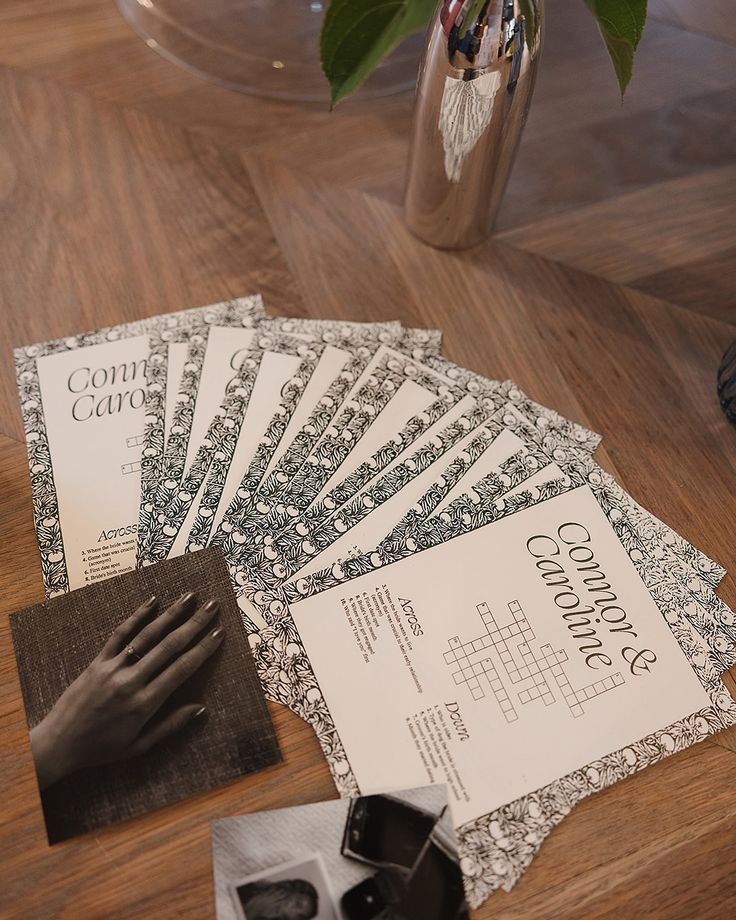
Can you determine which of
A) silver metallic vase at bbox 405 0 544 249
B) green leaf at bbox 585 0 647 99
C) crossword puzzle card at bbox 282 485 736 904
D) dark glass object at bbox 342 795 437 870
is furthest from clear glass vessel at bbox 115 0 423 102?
dark glass object at bbox 342 795 437 870

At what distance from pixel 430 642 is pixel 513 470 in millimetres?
175

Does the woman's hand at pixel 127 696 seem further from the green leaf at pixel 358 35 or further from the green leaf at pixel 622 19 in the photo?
the green leaf at pixel 622 19

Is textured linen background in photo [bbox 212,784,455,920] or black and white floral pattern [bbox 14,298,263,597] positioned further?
black and white floral pattern [bbox 14,298,263,597]

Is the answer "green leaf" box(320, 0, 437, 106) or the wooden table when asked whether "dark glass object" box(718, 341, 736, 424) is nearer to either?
the wooden table

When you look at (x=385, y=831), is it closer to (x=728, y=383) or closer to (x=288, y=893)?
(x=288, y=893)

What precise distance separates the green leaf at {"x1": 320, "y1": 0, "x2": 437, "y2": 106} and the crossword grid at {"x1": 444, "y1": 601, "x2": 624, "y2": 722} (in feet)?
1.40

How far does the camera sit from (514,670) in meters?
0.69

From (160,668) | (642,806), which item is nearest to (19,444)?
(160,668)

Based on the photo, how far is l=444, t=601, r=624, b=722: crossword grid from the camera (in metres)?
0.68

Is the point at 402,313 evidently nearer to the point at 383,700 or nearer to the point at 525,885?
the point at 383,700

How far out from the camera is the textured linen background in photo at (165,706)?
25.1 inches

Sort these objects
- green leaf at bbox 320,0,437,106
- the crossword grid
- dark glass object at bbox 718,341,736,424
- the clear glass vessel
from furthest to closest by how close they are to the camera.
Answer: the clear glass vessel
dark glass object at bbox 718,341,736,424
the crossword grid
green leaf at bbox 320,0,437,106

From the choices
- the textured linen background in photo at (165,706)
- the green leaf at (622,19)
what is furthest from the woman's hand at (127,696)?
the green leaf at (622,19)

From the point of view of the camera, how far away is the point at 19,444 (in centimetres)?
77
